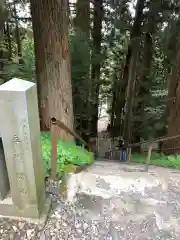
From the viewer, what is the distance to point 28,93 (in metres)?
1.71

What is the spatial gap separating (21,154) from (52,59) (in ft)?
7.38

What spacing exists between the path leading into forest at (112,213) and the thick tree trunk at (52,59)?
66.4 inches

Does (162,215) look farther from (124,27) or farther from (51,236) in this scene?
(124,27)

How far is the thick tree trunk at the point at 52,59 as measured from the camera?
11.5 feet

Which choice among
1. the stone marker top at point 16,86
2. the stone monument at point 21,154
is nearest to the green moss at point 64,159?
the stone monument at point 21,154

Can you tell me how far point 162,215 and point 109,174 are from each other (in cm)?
90

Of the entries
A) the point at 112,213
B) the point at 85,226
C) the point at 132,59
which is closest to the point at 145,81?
the point at 132,59

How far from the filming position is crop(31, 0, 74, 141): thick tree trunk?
138 inches

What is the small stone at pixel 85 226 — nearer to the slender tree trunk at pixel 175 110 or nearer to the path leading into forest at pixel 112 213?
the path leading into forest at pixel 112 213

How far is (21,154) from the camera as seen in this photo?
1.92 metres

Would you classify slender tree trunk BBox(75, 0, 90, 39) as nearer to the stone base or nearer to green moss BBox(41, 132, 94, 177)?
green moss BBox(41, 132, 94, 177)

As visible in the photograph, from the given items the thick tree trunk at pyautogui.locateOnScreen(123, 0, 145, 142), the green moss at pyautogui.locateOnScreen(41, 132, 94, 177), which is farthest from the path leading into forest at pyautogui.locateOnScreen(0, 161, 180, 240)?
the thick tree trunk at pyautogui.locateOnScreen(123, 0, 145, 142)

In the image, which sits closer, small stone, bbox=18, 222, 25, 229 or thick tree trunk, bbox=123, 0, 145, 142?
small stone, bbox=18, 222, 25, 229

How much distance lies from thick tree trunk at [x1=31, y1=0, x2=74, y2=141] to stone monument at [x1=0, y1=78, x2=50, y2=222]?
207 centimetres
